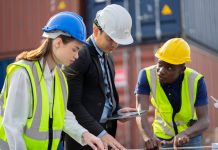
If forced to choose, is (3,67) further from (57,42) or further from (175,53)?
(57,42)

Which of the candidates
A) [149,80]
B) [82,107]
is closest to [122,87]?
[149,80]

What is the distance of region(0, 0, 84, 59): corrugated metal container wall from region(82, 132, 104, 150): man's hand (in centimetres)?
624

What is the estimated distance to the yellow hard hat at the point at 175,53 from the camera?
329 centimetres

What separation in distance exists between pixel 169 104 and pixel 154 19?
4.70 m

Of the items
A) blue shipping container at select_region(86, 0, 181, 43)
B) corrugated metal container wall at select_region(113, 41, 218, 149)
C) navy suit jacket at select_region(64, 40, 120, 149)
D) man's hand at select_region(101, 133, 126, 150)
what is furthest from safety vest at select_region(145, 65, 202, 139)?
blue shipping container at select_region(86, 0, 181, 43)

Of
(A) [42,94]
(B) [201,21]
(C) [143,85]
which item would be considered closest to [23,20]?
(B) [201,21]

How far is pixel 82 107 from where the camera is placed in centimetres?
294

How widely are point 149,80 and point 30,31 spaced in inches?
245

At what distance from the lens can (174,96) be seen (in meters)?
3.44

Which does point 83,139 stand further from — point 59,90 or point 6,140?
point 6,140

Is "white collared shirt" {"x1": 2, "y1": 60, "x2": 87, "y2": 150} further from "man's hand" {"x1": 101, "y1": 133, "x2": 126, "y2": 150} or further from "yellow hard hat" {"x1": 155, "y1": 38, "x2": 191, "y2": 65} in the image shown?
"yellow hard hat" {"x1": 155, "y1": 38, "x2": 191, "y2": 65}

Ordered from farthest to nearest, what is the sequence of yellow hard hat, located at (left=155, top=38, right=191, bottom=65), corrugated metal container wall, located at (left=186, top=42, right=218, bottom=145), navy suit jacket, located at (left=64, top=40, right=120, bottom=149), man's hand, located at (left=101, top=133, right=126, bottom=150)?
corrugated metal container wall, located at (left=186, top=42, right=218, bottom=145) → yellow hard hat, located at (left=155, top=38, right=191, bottom=65) → navy suit jacket, located at (left=64, top=40, right=120, bottom=149) → man's hand, located at (left=101, top=133, right=126, bottom=150)

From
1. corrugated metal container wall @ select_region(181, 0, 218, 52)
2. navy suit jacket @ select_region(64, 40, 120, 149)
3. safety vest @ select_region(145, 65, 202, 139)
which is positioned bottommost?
corrugated metal container wall @ select_region(181, 0, 218, 52)

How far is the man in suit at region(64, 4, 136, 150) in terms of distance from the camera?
2.97 meters
